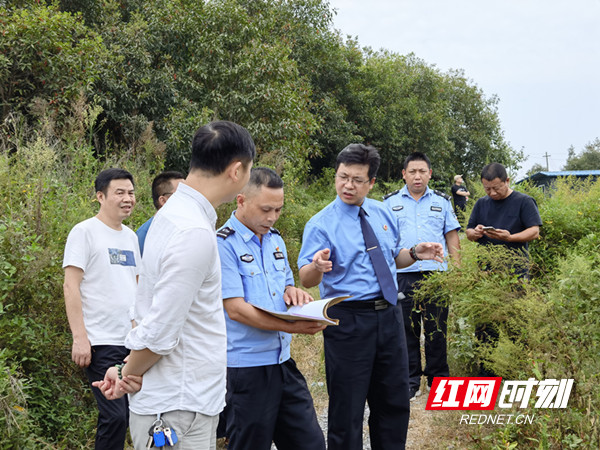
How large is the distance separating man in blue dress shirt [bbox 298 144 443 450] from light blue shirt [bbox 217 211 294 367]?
372mm

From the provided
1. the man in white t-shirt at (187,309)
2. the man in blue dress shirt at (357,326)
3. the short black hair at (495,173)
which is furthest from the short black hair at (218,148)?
the short black hair at (495,173)

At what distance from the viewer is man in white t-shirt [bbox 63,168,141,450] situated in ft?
11.6

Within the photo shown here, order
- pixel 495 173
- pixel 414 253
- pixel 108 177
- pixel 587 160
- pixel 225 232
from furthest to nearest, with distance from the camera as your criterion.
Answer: pixel 587 160, pixel 495 173, pixel 108 177, pixel 414 253, pixel 225 232

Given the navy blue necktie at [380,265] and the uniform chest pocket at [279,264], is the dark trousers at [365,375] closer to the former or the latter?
the navy blue necktie at [380,265]

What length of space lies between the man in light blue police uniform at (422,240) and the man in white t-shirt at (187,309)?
373 cm

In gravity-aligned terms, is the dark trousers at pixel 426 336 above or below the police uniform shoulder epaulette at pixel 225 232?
below

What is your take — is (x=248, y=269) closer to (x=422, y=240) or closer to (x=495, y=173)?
(x=422, y=240)

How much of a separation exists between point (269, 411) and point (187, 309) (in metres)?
1.26

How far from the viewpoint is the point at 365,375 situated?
3473 millimetres

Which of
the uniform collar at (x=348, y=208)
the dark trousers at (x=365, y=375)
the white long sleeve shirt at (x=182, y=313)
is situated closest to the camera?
the white long sleeve shirt at (x=182, y=313)

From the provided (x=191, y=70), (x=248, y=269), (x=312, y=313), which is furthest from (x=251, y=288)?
(x=191, y=70)

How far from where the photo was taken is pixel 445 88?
29234 mm

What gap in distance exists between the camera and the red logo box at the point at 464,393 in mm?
4298

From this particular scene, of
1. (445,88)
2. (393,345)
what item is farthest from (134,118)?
(445,88)
